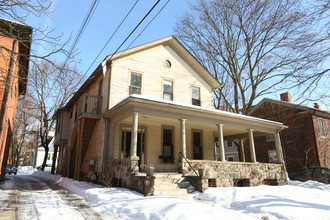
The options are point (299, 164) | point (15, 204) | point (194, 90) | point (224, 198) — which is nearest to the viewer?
point (15, 204)

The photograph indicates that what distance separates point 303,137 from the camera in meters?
21.3

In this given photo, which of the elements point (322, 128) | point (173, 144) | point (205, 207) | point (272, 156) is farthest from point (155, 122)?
point (322, 128)

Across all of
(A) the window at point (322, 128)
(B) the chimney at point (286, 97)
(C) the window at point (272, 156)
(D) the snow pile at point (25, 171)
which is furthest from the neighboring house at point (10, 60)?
(B) the chimney at point (286, 97)

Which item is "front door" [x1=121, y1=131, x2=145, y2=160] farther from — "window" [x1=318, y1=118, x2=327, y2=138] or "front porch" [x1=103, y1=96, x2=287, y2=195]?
"window" [x1=318, y1=118, x2=327, y2=138]

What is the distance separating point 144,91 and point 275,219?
32.1 feet

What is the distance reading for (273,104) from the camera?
79.0ft

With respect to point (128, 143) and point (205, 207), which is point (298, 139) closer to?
point (128, 143)

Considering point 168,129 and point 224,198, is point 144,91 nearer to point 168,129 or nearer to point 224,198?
point 168,129

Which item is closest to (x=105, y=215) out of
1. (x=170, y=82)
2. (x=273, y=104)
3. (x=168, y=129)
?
(x=168, y=129)

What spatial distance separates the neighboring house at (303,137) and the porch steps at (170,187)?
1500 cm

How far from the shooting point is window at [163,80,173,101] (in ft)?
47.3

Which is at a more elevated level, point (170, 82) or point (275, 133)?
point (170, 82)

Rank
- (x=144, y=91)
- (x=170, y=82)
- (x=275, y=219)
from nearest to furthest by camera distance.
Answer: (x=275, y=219) → (x=144, y=91) → (x=170, y=82)

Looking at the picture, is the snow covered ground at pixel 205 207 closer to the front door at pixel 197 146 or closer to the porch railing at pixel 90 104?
the porch railing at pixel 90 104
